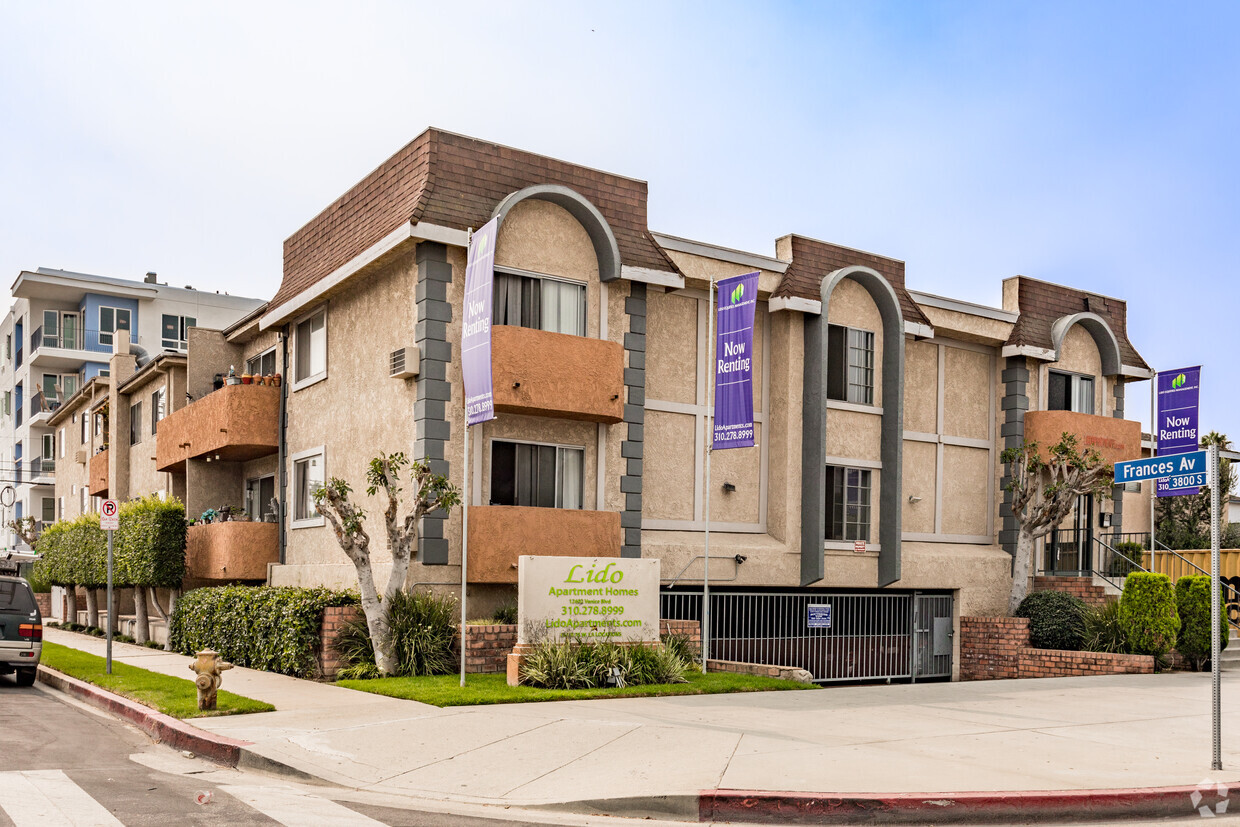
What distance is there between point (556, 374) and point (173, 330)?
139 feet

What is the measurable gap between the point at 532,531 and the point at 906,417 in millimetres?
10499

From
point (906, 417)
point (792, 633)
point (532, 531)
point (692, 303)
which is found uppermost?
point (692, 303)

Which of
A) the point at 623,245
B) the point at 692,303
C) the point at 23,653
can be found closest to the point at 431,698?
the point at 23,653

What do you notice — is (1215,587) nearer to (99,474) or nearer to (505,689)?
(505,689)

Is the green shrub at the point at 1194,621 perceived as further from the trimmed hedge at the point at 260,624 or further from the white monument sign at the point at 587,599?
the trimmed hedge at the point at 260,624

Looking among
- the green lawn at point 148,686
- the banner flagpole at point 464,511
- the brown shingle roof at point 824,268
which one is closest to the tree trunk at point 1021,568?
the brown shingle roof at point 824,268

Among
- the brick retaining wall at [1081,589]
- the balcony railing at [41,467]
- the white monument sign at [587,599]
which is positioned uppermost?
the balcony railing at [41,467]

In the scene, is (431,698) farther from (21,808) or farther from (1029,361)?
(1029,361)

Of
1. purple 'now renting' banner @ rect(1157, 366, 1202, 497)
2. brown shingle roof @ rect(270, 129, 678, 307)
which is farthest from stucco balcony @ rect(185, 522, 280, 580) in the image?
purple 'now renting' banner @ rect(1157, 366, 1202, 497)

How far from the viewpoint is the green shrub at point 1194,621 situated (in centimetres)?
2175

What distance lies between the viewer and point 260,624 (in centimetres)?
1897

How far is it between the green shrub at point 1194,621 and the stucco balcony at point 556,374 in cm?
1142

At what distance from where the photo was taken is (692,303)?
2283cm

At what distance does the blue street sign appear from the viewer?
10.4 meters
